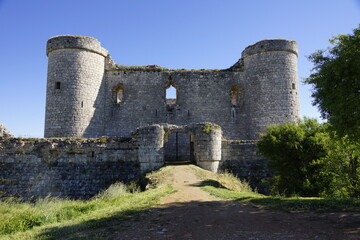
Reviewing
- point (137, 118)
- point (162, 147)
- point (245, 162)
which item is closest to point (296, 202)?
point (245, 162)

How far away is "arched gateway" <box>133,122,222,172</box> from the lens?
587 inches

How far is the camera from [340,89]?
7207 mm

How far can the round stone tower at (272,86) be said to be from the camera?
68.0ft

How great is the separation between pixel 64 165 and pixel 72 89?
7.22m

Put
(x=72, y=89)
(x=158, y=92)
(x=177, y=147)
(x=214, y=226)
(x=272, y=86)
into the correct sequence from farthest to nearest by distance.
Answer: (x=158, y=92) → (x=177, y=147) → (x=272, y=86) → (x=72, y=89) → (x=214, y=226)

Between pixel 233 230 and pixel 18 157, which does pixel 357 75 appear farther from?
pixel 18 157

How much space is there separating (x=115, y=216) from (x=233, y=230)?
3.11 metres

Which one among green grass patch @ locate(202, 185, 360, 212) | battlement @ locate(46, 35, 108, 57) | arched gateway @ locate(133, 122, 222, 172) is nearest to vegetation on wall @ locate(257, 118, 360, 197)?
arched gateway @ locate(133, 122, 222, 172)

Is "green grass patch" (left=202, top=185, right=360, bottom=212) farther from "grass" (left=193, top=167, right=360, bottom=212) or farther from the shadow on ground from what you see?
the shadow on ground

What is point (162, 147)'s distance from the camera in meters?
15.1

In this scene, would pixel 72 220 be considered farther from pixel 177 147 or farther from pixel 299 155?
pixel 177 147

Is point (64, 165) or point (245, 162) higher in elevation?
point (245, 162)

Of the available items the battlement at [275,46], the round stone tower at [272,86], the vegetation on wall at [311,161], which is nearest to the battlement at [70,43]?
the round stone tower at [272,86]

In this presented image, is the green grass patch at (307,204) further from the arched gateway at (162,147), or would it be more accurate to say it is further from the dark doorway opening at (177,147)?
the dark doorway opening at (177,147)
